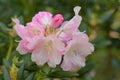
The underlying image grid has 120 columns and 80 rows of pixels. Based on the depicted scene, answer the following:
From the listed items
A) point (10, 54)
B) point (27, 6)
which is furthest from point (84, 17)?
point (10, 54)

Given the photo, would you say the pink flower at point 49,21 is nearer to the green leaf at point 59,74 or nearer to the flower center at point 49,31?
the flower center at point 49,31

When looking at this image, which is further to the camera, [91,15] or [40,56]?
[91,15]

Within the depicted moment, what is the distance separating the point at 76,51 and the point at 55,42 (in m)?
0.11

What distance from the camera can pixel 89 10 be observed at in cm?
272

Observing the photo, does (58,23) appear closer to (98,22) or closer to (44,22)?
(44,22)

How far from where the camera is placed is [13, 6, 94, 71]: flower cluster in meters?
1.38

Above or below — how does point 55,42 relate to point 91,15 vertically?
below

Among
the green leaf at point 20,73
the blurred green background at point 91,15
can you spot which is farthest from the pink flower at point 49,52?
the blurred green background at point 91,15

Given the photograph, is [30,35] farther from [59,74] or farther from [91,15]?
[91,15]

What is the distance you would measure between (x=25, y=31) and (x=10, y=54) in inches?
20.6

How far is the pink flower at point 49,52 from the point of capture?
137 cm

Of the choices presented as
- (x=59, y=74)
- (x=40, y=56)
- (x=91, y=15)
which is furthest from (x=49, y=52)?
(x=91, y=15)

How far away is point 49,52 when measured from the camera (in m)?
1.41

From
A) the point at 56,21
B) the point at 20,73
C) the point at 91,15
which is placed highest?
the point at 91,15
